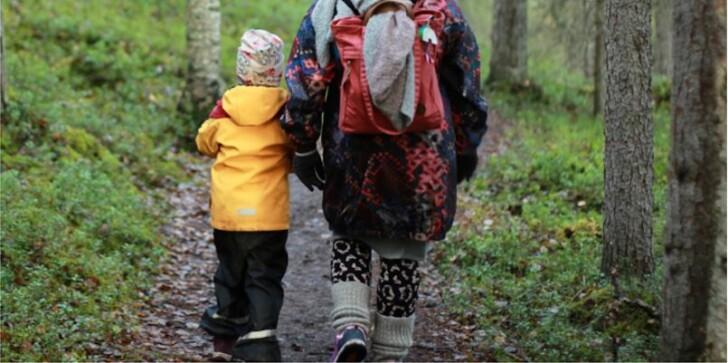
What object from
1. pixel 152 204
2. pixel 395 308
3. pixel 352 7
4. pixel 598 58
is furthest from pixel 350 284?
pixel 598 58

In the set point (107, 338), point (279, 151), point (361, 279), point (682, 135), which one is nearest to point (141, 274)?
point (107, 338)

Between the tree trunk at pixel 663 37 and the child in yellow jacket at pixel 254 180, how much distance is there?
498 inches

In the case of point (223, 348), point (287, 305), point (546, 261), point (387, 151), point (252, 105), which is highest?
point (252, 105)

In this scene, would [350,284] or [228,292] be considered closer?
[350,284]

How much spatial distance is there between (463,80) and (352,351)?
5.28ft

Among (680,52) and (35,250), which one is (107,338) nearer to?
(35,250)

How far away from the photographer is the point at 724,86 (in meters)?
4.43

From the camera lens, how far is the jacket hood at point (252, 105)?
6070mm

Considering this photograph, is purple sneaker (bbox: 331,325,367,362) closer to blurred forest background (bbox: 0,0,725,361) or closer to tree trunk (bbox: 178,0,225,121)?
blurred forest background (bbox: 0,0,725,361)

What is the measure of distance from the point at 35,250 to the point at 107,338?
124 cm

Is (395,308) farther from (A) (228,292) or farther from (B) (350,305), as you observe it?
(A) (228,292)

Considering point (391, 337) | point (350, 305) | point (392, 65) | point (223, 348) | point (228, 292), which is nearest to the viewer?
point (392, 65)

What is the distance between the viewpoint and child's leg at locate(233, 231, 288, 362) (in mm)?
6133

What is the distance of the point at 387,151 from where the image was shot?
17.7ft
